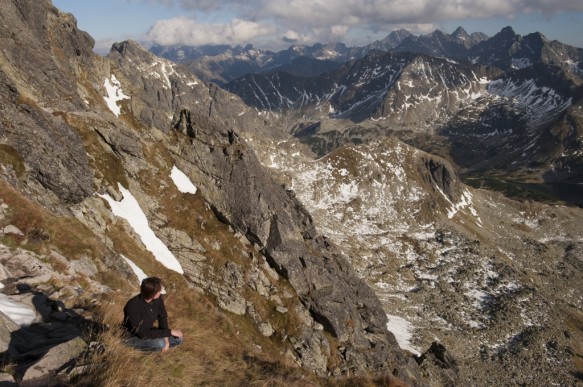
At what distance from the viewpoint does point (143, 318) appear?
1168 centimetres

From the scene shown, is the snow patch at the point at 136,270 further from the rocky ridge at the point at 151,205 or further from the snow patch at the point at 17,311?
the snow patch at the point at 17,311

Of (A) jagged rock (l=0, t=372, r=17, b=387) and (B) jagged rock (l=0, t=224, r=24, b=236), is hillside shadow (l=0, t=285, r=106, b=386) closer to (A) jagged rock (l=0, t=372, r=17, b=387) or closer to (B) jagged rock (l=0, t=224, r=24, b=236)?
(A) jagged rock (l=0, t=372, r=17, b=387)

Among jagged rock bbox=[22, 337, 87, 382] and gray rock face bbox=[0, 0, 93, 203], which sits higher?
gray rock face bbox=[0, 0, 93, 203]

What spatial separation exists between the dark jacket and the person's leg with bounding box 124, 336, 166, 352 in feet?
0.49

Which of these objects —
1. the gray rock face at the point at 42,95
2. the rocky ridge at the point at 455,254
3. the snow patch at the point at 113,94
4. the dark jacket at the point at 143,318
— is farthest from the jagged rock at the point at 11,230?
the rocky ridge at the point at 455,254

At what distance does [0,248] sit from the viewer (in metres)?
17.3

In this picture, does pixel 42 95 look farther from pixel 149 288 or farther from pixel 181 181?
pixel 149 288

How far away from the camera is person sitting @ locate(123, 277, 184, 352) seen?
11.5 meters

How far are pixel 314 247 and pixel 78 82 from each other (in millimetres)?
43810

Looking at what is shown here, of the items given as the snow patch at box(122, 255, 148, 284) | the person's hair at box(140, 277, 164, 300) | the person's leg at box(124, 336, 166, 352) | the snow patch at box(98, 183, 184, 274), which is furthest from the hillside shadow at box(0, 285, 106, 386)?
the snow patch at box(98, 183, 184, 274)

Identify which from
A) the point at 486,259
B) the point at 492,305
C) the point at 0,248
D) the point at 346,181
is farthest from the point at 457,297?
the point at 0,248

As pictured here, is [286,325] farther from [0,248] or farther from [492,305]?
[492,305]

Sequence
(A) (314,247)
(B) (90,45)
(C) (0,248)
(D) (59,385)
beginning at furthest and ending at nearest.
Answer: (B) (90,45)
(A) (314,247)
(C) (0,248)
(D) (59,385)

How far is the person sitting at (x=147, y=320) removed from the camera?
1149cm
